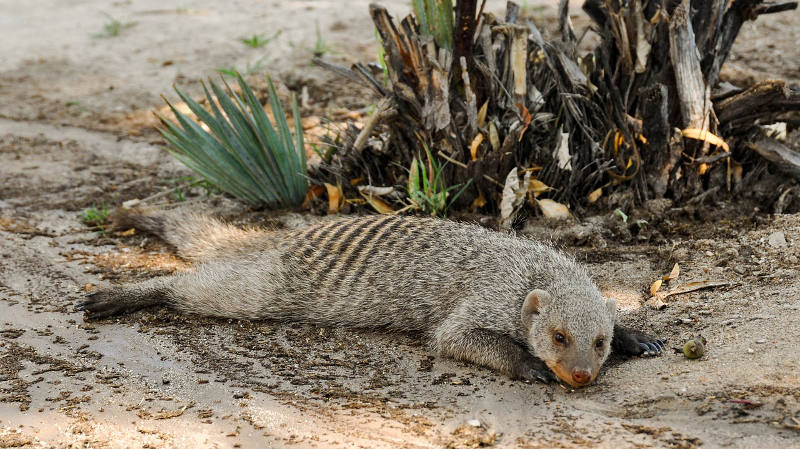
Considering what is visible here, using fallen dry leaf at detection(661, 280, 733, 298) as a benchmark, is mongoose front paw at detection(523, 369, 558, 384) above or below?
below

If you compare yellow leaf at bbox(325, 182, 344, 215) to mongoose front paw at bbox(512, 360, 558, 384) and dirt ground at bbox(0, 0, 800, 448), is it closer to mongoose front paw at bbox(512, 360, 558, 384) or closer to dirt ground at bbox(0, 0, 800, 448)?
dirt ground at bbox(0, 0, 800, 448)

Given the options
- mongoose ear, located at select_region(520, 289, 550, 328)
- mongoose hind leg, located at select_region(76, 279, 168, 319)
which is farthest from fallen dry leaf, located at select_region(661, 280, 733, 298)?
mongoose hind leg, located at select_region(76, 279, 168, 319)

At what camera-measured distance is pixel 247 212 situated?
4.34 meters

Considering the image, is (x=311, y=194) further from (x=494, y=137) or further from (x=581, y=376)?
(x=581, y=376)

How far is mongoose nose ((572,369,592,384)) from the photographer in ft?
8.34

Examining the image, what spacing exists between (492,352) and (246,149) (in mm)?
1941

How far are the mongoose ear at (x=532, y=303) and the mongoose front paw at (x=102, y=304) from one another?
165 centimetres

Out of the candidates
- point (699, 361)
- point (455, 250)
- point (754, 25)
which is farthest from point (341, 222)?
point (754, 25)

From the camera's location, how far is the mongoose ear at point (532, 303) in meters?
2.82

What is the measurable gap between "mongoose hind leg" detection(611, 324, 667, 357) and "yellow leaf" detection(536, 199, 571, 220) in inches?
39.8

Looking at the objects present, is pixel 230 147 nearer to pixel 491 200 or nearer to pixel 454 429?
pixel 491 200

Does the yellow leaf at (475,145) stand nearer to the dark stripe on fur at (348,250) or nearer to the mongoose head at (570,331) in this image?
Result: the dark stripe on fur at (348,250)

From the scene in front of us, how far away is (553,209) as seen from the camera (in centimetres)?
387

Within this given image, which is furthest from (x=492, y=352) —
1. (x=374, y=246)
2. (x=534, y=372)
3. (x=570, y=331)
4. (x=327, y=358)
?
(x=374, y=246)
